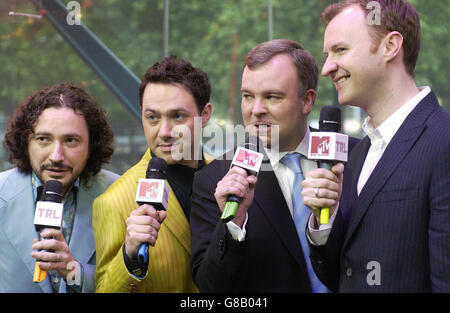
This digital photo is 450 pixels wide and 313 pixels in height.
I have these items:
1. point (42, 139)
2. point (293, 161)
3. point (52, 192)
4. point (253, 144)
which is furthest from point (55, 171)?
point (293, 161)

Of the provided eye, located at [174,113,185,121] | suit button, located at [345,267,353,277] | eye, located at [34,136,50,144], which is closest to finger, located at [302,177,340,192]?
suit button, located at [345,267,353,277]

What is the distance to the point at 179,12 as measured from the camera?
5.64 m

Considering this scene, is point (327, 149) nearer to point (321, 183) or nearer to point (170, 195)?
point (321, 183)

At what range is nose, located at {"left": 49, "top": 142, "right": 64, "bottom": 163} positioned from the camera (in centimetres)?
259

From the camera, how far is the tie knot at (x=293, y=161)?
244 cm

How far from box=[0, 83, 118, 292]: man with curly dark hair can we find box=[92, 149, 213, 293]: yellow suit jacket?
0.43 feet

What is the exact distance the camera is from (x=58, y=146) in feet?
8.61

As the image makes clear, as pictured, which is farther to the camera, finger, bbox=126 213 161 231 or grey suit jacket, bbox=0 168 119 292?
grey suit jacket, bbox=0 168 119 292

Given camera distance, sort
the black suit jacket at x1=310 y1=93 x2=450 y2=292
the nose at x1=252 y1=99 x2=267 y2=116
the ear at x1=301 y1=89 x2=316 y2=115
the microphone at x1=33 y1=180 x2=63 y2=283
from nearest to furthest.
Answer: the black suit jacket at x1=310 y1=93 x2=450 y2=292
the microphone at x1=33 y1=180 x2=63 y2=283
the nose at x1=252 y1=99 x2=267 y2=116
the ear at x1=301 y1=89 x2=316 y2=115

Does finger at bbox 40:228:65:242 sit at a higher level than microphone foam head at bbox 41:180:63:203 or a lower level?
lower

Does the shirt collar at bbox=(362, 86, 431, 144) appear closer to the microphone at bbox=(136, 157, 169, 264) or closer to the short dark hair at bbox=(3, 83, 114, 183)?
the microphone at bbox=(136, 157, 169, 264)

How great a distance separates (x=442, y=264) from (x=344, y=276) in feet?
1.22

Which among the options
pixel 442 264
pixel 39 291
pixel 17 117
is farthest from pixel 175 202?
pixel 442 264

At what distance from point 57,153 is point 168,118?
0.51 metres
